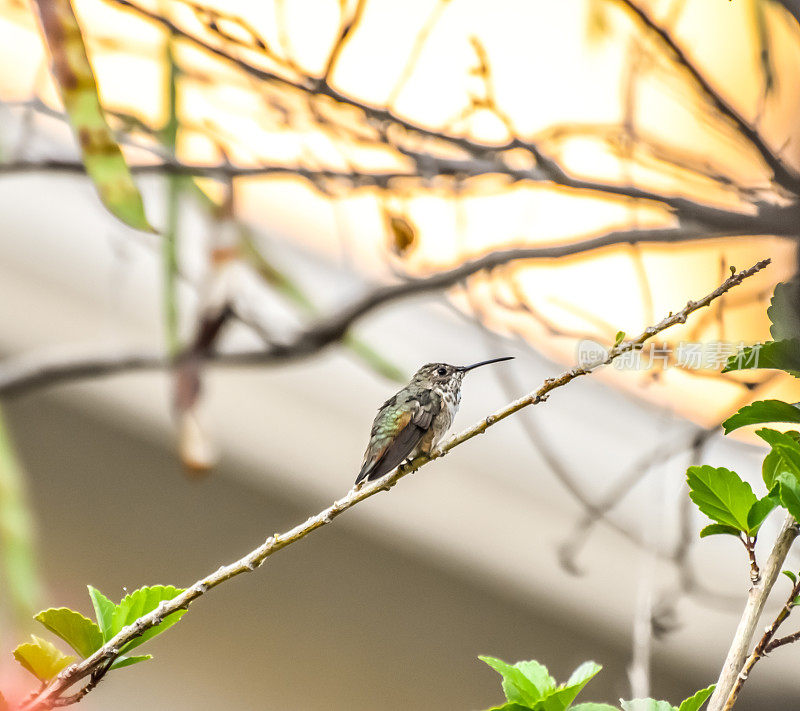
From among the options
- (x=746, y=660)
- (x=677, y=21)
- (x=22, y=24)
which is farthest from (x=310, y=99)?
(x=746, y=660)

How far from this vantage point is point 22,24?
44.1 inches

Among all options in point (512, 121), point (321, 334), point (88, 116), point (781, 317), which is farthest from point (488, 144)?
point (781, 317)

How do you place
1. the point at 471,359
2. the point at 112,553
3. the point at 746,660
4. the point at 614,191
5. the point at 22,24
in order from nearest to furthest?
1. the point at 746,660
2. the point at 614,191
3. the point at 471,359
4. the point at 22,24
5. the point at 112,553

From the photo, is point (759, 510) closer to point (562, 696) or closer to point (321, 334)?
point (562, 696)

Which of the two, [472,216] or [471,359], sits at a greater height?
[472,216]

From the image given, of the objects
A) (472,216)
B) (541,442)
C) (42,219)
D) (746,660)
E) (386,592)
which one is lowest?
(746,660)

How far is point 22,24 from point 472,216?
26.2 inches

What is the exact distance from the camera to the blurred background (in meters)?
0.75

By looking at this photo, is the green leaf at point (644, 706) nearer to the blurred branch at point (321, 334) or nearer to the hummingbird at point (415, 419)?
the hummingbird at point (415, 419)

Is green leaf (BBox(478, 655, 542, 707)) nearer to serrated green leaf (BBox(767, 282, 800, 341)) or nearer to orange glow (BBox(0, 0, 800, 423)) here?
serrated green leaf (BBox(767, 282, 800, 341))

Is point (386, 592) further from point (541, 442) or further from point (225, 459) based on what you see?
point (541, 442)

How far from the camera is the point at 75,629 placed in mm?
234

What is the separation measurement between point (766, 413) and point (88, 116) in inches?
16.0

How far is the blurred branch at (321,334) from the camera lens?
743mm
